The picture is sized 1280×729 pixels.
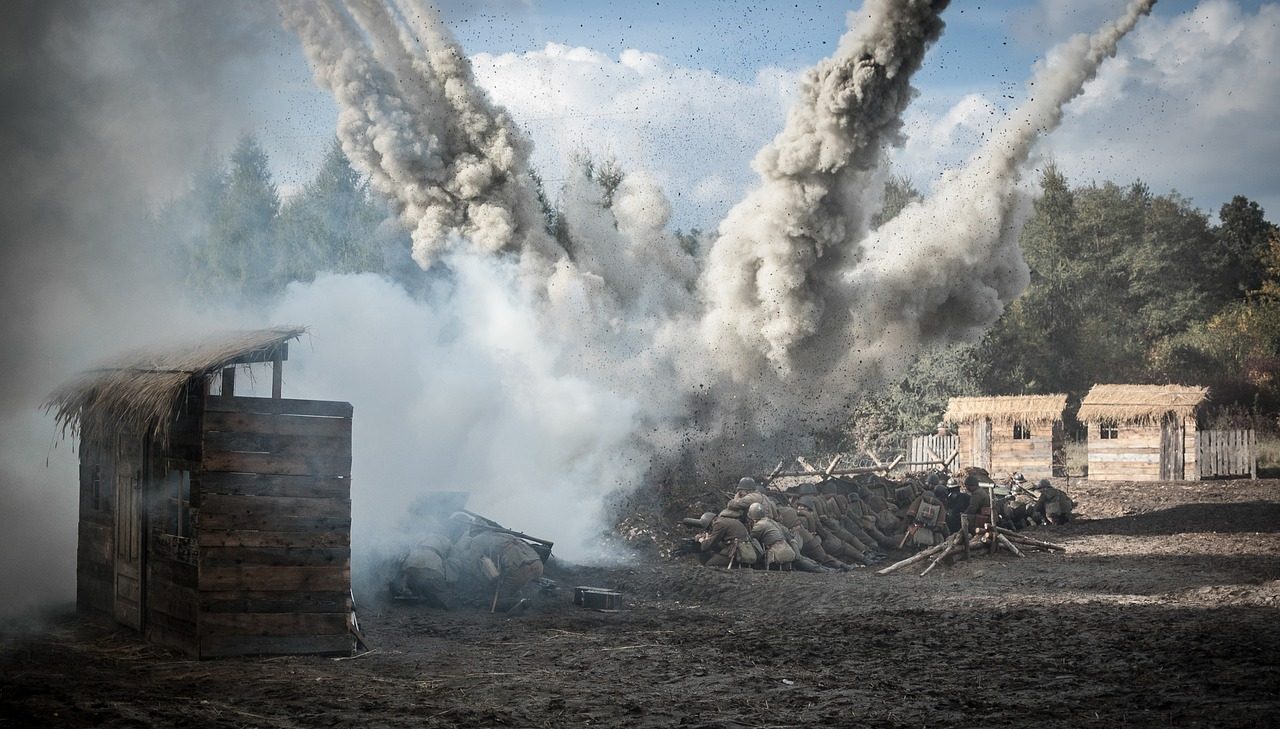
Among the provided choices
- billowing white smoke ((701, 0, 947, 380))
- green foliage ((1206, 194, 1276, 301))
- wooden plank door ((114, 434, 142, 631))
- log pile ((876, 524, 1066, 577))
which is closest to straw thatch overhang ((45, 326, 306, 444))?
wooden plank door ((114, 434, 142, 631))

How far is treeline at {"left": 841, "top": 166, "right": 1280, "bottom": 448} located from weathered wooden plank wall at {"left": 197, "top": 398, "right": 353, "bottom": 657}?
32.3 m

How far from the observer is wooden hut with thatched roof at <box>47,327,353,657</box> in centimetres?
1148

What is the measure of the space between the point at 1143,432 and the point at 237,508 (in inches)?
1303

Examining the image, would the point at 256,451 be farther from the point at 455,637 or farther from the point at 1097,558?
the point at 1097,558

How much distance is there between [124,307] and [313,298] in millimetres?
2797

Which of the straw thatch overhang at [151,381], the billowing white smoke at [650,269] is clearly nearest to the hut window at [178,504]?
the straw thatch overhang at [151,381]

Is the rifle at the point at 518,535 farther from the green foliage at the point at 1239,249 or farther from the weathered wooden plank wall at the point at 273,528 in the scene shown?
the green foliage at the point at 1239,249

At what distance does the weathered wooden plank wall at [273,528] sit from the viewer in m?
11.5

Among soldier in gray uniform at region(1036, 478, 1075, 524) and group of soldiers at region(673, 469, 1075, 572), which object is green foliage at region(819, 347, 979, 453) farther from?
group of soldiers at region(673, 469, 1075, 572)

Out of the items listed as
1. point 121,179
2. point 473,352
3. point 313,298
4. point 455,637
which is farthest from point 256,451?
point 473,352

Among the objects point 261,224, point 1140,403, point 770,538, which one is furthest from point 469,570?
point 261,224

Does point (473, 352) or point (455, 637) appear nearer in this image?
point (455, 637)

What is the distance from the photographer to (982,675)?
36.3 ft

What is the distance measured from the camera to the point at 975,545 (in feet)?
69.6
